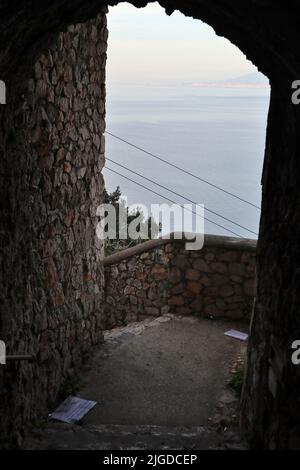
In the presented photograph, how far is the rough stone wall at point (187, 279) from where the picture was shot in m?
5.44

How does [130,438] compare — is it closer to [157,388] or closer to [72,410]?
[72,410]

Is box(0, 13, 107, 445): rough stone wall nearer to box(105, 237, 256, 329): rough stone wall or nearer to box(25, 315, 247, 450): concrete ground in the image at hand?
box(25, 315, 247, 450): concrete ground

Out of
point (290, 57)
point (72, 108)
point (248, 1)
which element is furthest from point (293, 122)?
point (72, 108)

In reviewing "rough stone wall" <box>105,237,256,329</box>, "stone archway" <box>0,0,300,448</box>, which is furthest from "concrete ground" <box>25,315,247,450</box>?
"stone archway" <box>0,0,300,448</box>

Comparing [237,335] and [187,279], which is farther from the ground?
[187,279]

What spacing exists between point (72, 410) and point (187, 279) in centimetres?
234

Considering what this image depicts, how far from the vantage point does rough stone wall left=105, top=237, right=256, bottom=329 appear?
5.44 metres

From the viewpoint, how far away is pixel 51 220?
3629 mm

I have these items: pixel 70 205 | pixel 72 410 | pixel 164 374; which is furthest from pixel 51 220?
pixel 164 374

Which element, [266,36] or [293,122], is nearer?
[266,36]

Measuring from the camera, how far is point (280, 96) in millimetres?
2664

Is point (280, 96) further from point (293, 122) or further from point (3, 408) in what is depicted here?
point (3, 408)

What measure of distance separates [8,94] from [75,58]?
54.9 inches

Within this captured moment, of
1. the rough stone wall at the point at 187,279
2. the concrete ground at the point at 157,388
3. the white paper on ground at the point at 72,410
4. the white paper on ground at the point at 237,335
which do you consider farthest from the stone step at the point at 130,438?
the rough stone wall at the point at 187,279
